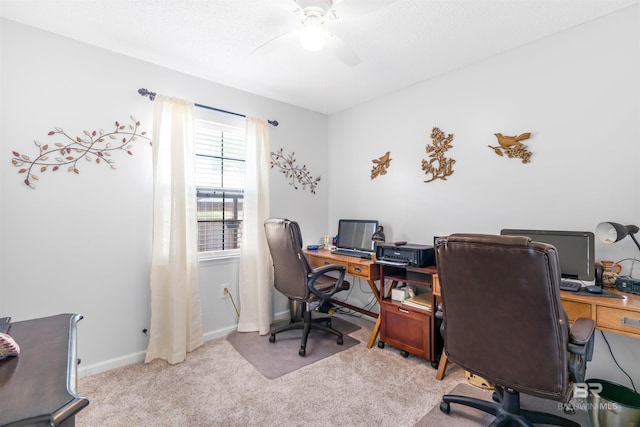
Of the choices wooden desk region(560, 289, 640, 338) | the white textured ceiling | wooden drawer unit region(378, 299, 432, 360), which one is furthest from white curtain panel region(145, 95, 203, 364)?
wooden desk region(560, 289, 640, 338)

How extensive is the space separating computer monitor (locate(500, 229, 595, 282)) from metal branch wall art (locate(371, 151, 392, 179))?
1568mm

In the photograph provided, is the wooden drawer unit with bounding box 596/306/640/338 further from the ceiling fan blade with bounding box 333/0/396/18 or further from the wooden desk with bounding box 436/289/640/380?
the ceiling fan blade with bounding box 333/0/396/18

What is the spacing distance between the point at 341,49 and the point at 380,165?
152 cm

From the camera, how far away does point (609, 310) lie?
1.49 metres

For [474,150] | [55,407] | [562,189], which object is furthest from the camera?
[474,150]

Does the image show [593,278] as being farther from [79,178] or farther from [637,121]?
[79,178]

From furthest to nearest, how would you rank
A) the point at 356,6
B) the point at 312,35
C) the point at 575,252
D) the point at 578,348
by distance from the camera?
1. the point at 575,252
2. the point at 312,35
3. the point at 356,6
4. the point at 578,348

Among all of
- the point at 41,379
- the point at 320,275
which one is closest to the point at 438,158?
the point at 320,275

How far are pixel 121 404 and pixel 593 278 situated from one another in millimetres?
3025

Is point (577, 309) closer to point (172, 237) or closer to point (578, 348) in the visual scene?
point (578, 348)

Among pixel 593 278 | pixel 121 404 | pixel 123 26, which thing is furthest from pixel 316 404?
pixel 123 26

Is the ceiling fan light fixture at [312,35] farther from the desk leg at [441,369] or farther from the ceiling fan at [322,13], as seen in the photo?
the desk leg at [441,369]

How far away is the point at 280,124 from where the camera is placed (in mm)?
3293

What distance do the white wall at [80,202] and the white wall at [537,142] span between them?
7.07ft
